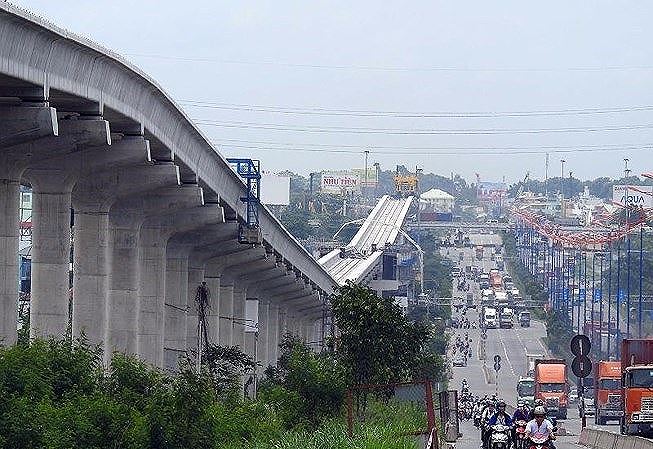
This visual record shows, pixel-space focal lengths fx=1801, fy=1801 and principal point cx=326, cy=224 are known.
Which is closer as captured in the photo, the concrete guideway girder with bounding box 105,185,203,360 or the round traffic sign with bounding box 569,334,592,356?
the round traffic sign with bounding box 569,334,592,356

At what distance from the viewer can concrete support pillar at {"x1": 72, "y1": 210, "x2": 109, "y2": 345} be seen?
51.9m

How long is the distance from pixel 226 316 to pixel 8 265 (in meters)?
42.1

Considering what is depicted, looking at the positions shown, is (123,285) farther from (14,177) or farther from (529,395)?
(529,395)

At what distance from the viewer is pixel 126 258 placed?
59469mm

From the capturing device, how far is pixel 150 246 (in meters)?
64.5

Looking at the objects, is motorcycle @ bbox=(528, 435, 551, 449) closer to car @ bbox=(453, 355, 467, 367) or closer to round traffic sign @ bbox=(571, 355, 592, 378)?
round traffic sign @ bbox=(571, 355, 592, 378)

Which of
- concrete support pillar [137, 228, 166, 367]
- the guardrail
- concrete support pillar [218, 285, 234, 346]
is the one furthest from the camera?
concrete support pillar [218, 285, 234, 346]

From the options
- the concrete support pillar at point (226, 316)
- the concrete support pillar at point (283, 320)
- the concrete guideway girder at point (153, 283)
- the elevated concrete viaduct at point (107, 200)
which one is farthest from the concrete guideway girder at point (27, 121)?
the concrete support pillar at point (283, 320)

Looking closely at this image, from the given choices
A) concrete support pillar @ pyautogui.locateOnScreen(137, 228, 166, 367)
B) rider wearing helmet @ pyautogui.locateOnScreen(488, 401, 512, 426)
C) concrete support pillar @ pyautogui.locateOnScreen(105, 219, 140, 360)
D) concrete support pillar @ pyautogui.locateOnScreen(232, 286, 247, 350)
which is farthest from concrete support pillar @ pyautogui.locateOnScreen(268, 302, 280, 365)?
rider wearing helmet @ pyautogui.locateOnScreen(488, 401, 512, 426)

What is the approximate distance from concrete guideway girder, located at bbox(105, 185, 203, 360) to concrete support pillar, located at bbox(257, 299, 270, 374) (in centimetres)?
3673

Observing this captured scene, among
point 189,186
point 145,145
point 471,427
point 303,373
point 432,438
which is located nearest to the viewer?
point 432,438

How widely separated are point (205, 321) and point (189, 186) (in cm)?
1679

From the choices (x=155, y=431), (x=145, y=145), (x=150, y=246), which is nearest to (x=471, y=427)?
(x=150, y=246)

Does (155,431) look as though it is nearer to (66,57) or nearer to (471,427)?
(66,57)
